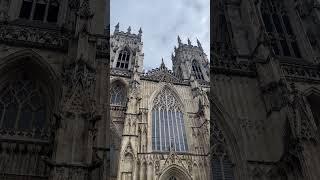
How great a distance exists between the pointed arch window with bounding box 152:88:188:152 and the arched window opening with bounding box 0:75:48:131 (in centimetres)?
1853

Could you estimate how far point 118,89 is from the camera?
1618 inches

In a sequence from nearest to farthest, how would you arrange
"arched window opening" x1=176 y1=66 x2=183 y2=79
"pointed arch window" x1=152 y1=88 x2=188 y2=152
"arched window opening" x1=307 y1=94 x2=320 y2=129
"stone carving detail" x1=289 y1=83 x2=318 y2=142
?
1. "stone carving detail" x1=289 y1=83 x2=318 y2=142
2. "arched window opening" x1=307 y1=94 x2=320 y2=129
3. "pointed arch window" x1=152 y1=88 x2=188 y2=152
4. "arched window opening" x1=176 y1=66 x2=183 y2=79

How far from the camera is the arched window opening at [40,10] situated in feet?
63.2

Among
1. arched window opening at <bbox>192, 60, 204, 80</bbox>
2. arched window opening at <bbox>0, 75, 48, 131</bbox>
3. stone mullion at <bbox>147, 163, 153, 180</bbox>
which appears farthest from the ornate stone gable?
arched window opening at <bbox>0, 75, 48, 131</bbox>

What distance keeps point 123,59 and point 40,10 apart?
1219 inches

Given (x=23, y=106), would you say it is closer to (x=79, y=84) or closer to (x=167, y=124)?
(x=79, y=84)

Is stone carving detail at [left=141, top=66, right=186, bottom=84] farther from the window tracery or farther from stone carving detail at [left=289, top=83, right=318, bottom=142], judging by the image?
stone carving detail at [left=289, top=83, right=318, bottom=142]

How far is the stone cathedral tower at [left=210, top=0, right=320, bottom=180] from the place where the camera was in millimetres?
14273

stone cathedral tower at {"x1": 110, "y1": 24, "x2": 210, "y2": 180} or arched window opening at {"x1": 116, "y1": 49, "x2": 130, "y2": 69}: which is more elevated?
arched window opening at {"x1": 116, "y1": 49, "x2": 130, "y2": 69}

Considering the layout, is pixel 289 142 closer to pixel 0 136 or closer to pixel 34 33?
pixel 0 136

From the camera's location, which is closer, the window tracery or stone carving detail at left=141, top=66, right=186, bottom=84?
the window tracery

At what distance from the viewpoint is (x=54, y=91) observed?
49.2ft

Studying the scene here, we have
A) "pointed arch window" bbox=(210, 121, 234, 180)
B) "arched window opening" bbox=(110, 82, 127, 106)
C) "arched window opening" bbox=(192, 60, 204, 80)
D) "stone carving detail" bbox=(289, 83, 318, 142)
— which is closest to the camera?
"stone carving detail" bbox=(289, 83, 318, 142)

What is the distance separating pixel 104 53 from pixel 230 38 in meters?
8.44
